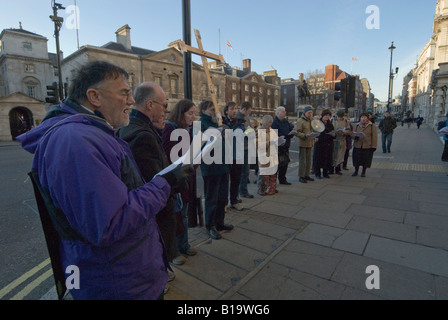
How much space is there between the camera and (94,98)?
133 centimetres

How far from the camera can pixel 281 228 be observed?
3850 millimetres

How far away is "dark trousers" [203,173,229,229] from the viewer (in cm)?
366

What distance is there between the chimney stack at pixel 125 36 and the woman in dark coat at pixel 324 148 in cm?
3690

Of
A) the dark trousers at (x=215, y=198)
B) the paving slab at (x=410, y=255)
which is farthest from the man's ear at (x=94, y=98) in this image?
the paving slab at (x=410, y=255)

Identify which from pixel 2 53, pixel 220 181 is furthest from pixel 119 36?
pixel 220 181

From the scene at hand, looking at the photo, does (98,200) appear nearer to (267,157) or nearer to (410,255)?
(410,255)

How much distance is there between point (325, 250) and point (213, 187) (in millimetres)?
1720

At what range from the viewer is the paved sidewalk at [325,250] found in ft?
7.88

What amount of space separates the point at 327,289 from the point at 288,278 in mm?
375

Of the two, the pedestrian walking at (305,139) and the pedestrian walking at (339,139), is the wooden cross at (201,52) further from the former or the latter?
the pedestrian walking at (339,139)

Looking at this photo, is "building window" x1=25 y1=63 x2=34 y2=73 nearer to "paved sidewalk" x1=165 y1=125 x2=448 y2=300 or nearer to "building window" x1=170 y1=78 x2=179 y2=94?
"building window" x1=170 y1=78 x2=179 y2=94

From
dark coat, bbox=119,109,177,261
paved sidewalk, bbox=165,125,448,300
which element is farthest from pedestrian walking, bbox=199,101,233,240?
dark coat, bbox=119,109,177,261

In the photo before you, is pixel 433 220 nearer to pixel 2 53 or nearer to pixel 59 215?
pixel 59 215
